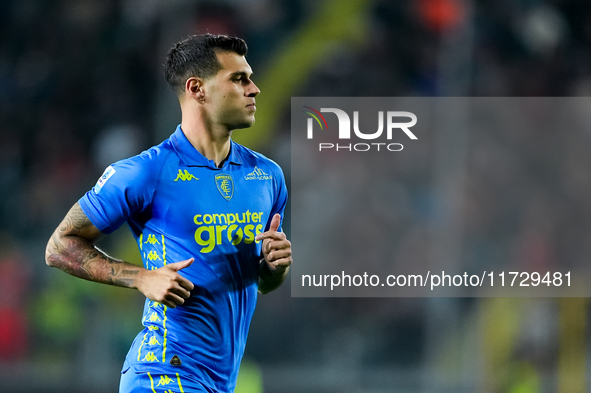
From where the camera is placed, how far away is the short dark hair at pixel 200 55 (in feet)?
10.6

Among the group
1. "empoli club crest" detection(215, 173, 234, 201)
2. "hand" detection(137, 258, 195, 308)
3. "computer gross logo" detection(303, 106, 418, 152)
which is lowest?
"hand" detection(137, 258, 195, 308)

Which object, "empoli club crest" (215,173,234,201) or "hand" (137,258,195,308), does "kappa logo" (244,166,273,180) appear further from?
"hand" (137,258,195,308)

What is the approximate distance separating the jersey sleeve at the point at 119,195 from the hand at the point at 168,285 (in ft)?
1.01

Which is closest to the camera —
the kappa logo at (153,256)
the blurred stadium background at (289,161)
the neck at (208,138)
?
the kappa logo at (153,256)

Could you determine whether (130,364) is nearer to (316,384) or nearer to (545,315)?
(316,384)

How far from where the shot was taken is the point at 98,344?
7.11 meters

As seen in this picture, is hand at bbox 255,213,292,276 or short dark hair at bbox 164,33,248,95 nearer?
hand at bbox 255,213,292,276

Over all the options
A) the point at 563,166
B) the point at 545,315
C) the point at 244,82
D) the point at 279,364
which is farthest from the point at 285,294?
the point at 244,82

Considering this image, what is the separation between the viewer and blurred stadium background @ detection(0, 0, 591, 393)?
707 cm

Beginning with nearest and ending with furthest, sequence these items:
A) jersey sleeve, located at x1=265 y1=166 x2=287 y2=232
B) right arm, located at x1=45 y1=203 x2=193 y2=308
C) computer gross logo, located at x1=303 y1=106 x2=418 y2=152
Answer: right arm, located at x1=45 y1=203 x2=193 y2=308, jersey sleeve, located at x1=265 y1=166 x2=287 y2=232, computer gross logo, located at x1=303 y1=106 x2=418 y2=152

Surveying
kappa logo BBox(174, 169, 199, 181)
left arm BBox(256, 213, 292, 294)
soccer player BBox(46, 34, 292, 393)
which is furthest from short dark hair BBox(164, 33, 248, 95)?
left arm BBox(256, 213, 292, 294)

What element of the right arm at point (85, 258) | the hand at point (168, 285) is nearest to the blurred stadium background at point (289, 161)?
the right arm at point (85, 258)

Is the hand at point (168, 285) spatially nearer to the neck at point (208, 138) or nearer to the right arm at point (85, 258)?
the right arm at point (85, 258)

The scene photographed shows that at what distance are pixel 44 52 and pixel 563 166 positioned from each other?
6.59 metres
